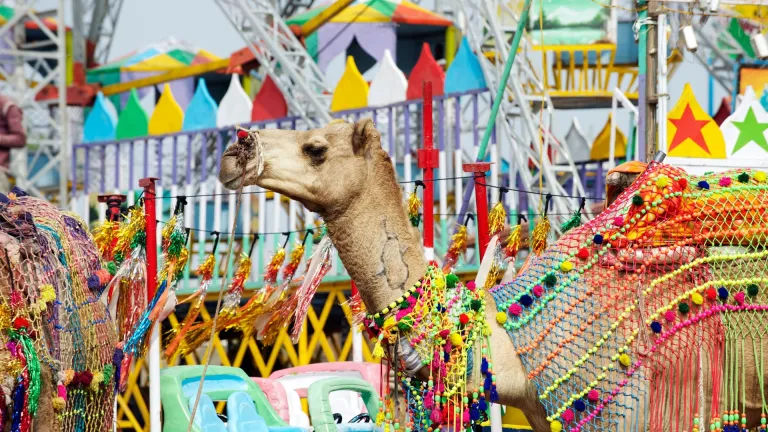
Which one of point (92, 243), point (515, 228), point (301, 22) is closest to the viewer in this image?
point (92, 243)

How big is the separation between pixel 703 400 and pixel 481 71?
6199 mm

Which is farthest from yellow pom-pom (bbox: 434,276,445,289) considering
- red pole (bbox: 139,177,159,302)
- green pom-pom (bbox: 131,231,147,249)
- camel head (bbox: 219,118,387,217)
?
green pom-pom (bbox: 131,231,147,249)

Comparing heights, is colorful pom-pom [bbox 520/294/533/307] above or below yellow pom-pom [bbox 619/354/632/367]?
above

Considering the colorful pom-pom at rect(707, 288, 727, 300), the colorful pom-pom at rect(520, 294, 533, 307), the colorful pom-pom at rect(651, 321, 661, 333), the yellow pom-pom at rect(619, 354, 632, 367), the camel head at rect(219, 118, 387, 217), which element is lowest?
the yellow pom-pom at rect(619, 354, 632, 367)

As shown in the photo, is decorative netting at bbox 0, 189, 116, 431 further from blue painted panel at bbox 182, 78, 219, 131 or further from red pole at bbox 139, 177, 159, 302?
blue painted panel at bbox 182, 78, 219, 131

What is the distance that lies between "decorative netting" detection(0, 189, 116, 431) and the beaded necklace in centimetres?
169

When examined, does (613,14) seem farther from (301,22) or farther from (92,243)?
(92,243)

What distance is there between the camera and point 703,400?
214 inches

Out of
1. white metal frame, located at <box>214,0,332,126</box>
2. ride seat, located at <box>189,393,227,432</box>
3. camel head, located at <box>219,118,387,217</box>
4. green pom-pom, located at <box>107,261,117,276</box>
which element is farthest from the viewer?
white metal frame, located at <box>214,0,332,126</box>

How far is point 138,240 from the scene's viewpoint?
23.0ft

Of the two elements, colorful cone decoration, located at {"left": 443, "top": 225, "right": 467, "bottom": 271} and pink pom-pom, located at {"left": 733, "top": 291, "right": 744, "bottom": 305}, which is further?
colorful cone decoration, located at {"left": 443, "top": 225, "right": 467, "bottom": 271}

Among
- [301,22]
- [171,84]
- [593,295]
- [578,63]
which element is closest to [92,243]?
[593,295]

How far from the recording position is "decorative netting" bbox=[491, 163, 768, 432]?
5270 mm

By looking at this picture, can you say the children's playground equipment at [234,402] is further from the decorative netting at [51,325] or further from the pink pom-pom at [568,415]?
the pink pom-pom at [568,415]
